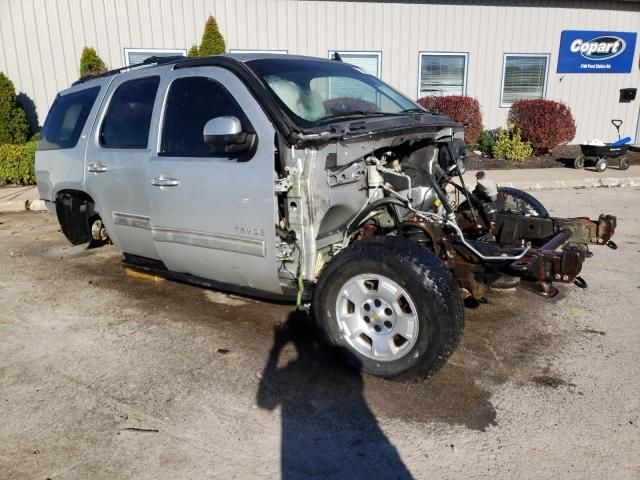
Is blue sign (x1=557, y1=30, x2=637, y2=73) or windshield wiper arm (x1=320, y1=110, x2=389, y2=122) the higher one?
blue sign (x1=557, y1=30, x2=637, y2=73)

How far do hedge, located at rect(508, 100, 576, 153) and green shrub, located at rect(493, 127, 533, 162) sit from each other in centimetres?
29

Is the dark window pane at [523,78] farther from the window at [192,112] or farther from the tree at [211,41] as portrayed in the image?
the window at [192,112]

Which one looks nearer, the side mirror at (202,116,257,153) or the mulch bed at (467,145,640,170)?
the side mirror at (202,116,257,153)

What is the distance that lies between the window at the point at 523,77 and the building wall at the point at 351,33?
0.61 feet

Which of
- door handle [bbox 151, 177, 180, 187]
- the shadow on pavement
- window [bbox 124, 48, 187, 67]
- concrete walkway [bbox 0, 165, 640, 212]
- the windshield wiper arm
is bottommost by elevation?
the shadow on pavement

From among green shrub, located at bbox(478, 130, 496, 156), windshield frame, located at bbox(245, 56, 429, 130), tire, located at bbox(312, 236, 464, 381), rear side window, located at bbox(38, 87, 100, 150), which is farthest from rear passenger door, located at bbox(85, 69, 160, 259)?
green shrub, located at bbox(478, 130, 496, 156)

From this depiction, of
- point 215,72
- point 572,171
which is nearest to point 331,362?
point 215,72

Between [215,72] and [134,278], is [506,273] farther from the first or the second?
[134,278]

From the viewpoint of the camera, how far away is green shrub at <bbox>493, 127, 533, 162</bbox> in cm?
1240

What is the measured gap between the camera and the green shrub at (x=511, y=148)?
12398 millimetres

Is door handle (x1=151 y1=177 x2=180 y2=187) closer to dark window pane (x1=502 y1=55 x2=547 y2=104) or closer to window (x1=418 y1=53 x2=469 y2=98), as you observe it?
window (x1=418 y1=53 x2=469 y2=98)

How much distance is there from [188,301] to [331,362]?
67.2 inches

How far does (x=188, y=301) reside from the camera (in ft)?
15.1

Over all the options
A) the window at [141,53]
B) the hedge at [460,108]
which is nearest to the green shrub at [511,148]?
the hedge at [460,108]
